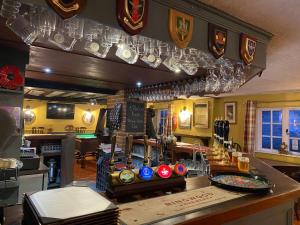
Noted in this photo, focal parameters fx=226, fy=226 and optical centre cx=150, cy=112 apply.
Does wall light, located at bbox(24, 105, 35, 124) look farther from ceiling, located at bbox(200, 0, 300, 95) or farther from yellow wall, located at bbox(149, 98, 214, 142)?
ceiling, located at bbox(200, 0, 300, 95)

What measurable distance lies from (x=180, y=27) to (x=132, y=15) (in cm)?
40

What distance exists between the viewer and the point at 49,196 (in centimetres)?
99

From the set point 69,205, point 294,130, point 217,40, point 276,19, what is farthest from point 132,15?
point 294,130

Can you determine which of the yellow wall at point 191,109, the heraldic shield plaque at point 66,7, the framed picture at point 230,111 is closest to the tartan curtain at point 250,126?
the framed picture at point 230,111

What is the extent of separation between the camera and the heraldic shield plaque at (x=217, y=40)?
70.2 inches

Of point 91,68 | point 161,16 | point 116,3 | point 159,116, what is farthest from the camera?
point 159,116

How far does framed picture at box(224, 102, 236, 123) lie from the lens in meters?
6.78

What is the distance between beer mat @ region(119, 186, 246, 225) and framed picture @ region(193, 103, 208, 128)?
6.20 meters

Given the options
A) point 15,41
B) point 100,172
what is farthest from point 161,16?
point 100,172

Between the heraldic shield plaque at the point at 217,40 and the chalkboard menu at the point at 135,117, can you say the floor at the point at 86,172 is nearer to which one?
the chalkboard menu at the point at 135,117

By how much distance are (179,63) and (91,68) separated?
1619mm

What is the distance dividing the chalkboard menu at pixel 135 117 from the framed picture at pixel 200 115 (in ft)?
9.28

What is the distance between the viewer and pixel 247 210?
4.22ft

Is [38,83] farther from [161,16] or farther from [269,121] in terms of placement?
[269,121]
